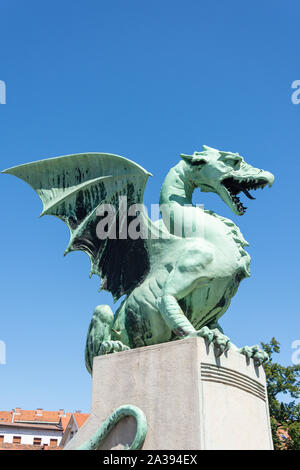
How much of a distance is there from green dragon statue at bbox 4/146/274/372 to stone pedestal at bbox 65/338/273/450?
40 cm

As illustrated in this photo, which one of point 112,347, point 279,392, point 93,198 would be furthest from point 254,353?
point 279,392

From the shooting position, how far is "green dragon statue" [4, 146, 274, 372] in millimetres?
6020

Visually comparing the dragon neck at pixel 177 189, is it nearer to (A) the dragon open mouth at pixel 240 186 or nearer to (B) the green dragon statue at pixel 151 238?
(B) the green dragon statue at pixel 151 238

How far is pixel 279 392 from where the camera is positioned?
80.5 ft

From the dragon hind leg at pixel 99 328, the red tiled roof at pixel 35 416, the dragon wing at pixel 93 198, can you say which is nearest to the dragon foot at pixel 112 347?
the dragon hind leg at pixel 99 328

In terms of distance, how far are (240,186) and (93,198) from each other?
2242mm

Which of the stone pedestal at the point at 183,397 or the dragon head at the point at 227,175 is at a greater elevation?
the dragon head at the point at 227,175

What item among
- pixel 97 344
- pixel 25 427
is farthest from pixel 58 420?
pixel 97 344

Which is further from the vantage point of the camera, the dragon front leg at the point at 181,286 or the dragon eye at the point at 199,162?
the dragon eye at the point at 199,162

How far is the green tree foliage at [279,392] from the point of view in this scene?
73.7 ft

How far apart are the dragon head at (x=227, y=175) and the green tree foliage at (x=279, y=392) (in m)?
18.5

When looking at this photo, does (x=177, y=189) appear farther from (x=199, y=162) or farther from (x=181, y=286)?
(x=181, y=286)

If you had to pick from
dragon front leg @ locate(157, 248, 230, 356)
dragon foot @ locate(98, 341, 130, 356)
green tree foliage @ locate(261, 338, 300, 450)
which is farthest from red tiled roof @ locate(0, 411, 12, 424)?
dragon front leg @ locate(157, 248, 230, 356)

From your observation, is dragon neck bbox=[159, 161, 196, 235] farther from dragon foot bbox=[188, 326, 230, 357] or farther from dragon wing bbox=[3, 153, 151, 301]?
dragon foot bbox=[188, 326, 230, 357]
